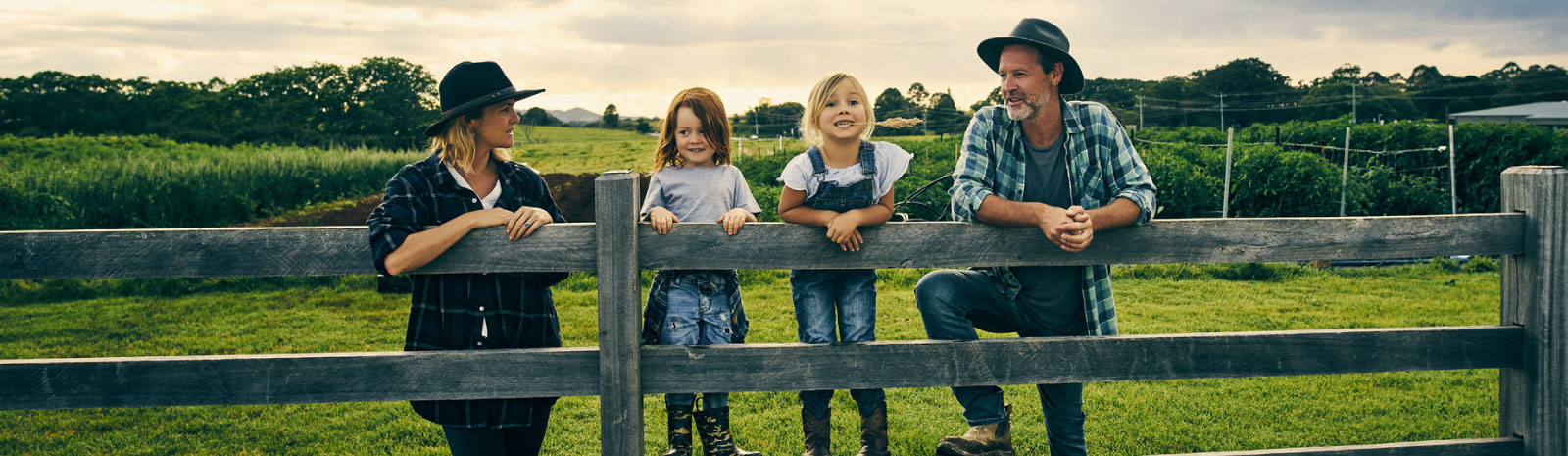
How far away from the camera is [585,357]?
2.83 m

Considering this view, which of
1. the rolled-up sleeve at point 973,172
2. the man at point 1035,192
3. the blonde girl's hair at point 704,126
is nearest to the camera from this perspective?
the rolled-up sleeve at point 973,172

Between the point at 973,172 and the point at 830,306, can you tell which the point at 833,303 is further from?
the point at 973,172

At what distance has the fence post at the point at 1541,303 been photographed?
121 inches

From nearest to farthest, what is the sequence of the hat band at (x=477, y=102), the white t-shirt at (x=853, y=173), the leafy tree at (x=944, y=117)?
the hat band at (x=477, y=102), the white t-shirt at (x=853, y=173), the leafy tree at (x=944, y=117)

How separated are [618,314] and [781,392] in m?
2.80

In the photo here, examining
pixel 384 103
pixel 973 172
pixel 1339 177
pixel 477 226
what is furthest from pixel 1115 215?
pixel 384 103

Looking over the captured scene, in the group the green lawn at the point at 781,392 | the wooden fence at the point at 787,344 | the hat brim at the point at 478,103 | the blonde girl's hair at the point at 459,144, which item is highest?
the hat brim at the point at 478,103

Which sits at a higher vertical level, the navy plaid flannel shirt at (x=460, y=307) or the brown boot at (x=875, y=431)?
the navy plaid flannel shirt at (x=460, y=307)

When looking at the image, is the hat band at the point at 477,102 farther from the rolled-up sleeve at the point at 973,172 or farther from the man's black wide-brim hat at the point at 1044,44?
the man's black wide-brim hat at the point at 1044,44

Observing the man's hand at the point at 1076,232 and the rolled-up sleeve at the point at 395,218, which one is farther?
the man's hand at the point at 1076,232

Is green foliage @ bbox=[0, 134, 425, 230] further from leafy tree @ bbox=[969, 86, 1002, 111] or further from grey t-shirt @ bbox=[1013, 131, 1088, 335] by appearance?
grey t-shirt @ bbox=[1013, 131, 1088, 335]

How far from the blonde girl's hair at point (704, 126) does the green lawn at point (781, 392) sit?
147 centimetres

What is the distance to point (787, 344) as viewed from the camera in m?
2.92

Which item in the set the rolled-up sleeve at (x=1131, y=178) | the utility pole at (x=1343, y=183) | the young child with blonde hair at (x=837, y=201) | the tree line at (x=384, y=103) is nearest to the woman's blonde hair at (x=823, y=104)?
the young child with blonde hair at (x=837, y=201)
